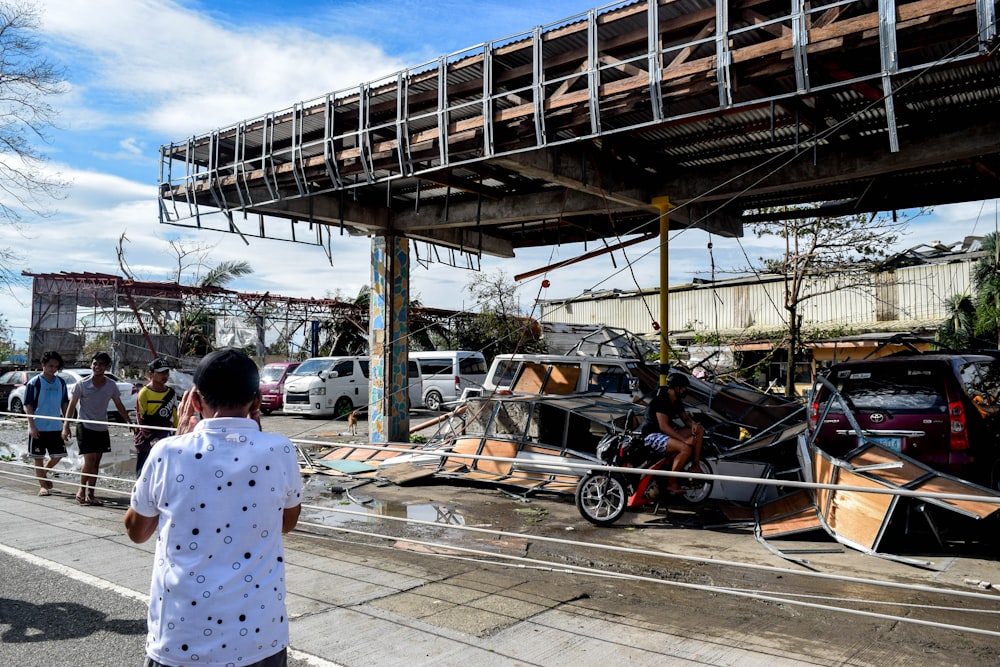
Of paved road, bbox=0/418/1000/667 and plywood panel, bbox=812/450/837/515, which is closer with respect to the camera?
paved road, bbox=0/418/1000/667

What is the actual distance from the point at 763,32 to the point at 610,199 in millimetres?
4038

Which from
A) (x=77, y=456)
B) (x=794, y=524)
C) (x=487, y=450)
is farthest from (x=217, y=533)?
(x=77, y=456)

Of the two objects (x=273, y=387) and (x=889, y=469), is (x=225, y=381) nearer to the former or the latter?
(x=889, y=469)

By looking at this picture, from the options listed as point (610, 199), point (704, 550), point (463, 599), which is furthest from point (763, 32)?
point (463, 599)

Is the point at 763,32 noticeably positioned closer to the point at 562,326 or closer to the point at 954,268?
the point at 562,326

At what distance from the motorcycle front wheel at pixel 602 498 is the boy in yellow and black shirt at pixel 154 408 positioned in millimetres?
4676

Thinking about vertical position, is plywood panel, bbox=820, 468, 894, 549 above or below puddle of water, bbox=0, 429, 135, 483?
above

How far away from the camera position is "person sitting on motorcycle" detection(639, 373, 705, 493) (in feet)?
27.5

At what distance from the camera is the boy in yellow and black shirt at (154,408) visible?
27.2 feet

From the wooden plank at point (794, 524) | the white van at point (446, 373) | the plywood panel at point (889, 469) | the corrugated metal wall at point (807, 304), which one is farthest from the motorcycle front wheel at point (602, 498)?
the white van at point (446, 373)

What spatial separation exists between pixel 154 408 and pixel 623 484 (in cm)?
536

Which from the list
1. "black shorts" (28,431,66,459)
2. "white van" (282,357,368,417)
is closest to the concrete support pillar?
"white van" (282,357,368,417)

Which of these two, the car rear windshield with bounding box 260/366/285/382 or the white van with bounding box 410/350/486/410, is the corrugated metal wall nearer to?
the white van with bounding box 410/350/486/410

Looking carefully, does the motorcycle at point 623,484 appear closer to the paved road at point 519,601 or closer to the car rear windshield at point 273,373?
the paved road at point 519,601
